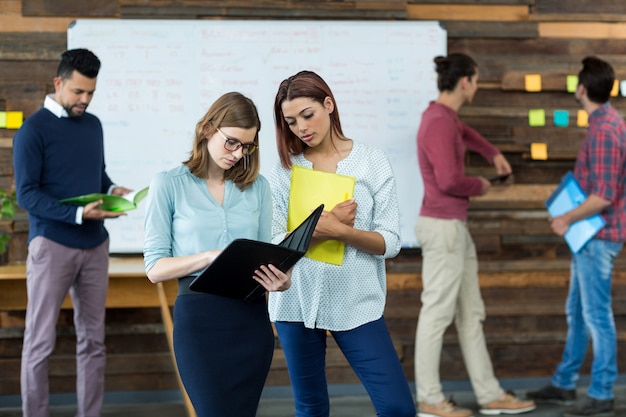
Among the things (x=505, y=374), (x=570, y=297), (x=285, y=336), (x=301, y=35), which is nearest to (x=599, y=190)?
(x=570, y=297)

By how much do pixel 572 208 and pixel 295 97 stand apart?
2.11 meters

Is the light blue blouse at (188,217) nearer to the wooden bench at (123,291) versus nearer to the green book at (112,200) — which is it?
the green book at (112,200)

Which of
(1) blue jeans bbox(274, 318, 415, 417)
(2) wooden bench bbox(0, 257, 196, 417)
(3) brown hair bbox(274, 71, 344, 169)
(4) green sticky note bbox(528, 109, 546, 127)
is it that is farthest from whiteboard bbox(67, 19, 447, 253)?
(1) blue jeans bbox(274, 318, 415, 417)

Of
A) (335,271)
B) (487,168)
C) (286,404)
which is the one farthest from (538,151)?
(335,271)

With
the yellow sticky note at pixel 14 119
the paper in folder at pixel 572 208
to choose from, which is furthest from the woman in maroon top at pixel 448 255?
the yellow sticky note at pixel 14 119

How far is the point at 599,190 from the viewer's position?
3920mm

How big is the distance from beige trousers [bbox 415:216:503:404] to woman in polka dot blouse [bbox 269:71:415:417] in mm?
1589

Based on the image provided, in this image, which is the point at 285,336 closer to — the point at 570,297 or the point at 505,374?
the point at 570,297

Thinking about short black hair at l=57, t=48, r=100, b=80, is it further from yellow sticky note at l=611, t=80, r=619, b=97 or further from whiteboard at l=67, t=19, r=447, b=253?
yellow sticky note at l=611, t=80, r=619, b=97

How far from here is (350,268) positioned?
2.39m

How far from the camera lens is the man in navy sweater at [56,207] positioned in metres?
3.43

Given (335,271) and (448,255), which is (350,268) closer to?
(335,271)

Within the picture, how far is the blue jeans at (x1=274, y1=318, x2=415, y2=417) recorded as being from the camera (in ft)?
7.60

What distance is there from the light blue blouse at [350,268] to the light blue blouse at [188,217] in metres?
0.26
